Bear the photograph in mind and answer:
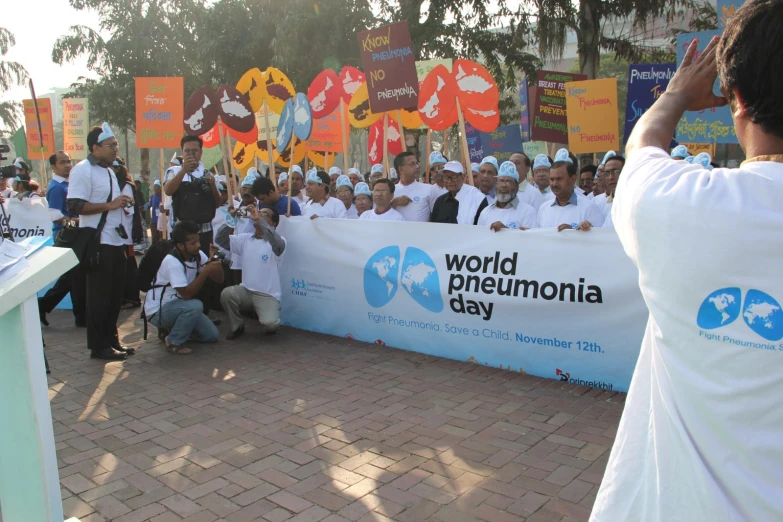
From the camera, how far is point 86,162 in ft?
20.1

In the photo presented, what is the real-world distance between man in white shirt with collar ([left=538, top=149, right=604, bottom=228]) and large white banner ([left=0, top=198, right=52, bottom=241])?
7.06m

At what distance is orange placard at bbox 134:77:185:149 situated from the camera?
30.9ft

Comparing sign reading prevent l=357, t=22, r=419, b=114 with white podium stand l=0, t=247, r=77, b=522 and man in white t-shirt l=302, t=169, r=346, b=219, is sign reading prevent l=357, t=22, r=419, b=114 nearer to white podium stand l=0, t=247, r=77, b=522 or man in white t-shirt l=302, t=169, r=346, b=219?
man in white t-shirt l=302, t=169, r=346, b=219

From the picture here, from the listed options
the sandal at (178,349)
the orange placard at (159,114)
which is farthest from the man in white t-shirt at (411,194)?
the orange placard at (159,114)

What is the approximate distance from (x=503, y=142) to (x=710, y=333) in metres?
13.4

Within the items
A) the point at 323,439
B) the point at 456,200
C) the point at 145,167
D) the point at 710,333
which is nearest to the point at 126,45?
the point at 145,167

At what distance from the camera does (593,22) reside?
1659 cm

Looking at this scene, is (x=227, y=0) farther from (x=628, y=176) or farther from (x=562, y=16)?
(x=628, y=176)

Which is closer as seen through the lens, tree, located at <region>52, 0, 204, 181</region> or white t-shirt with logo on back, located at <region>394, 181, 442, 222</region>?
white t-shirt with logo on back, located at <region>394, 181, 442, 222</region>

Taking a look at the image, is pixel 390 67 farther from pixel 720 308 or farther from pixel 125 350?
pixel 720 308

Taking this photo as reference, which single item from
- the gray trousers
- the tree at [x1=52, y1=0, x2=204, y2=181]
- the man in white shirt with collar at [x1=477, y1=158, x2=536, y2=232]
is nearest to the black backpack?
the gray trousers

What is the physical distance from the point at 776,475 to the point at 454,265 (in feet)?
16.1

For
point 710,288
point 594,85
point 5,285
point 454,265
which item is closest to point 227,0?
point 594,85

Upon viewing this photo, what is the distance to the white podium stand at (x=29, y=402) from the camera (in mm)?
2381
